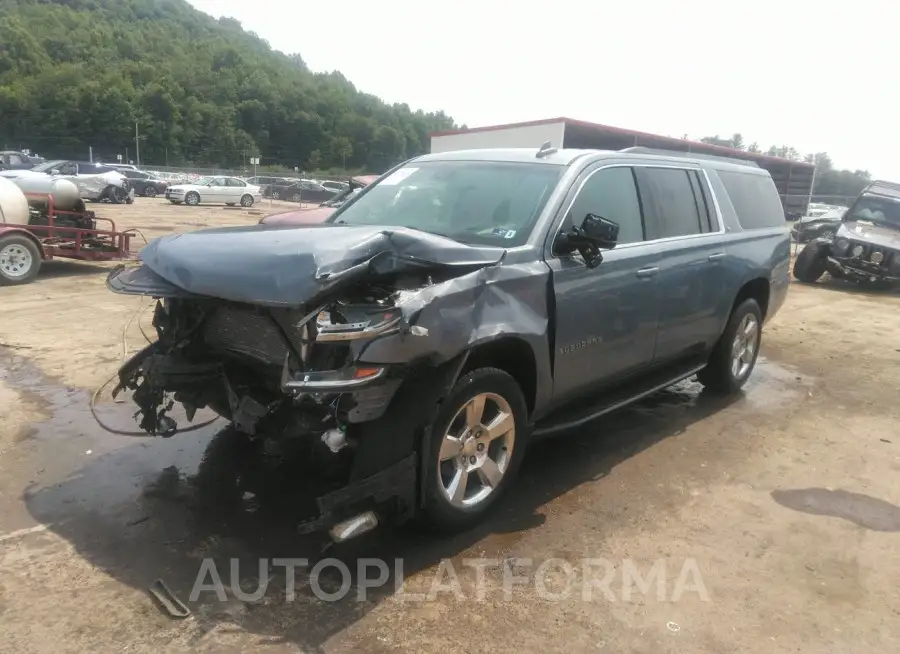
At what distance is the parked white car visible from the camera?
1277 inches

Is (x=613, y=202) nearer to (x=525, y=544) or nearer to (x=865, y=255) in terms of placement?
(x=525, y=544)

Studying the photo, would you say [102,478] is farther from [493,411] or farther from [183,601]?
[493,411]

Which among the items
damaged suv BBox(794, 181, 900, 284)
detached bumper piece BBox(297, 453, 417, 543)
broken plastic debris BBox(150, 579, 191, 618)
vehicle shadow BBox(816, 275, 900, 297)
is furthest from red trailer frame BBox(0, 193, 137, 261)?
vehicle shadow BBox(816, 275, 900, 297)

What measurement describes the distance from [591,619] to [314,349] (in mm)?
1639

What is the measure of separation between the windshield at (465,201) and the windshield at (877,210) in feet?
43.2

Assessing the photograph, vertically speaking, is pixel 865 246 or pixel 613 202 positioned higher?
pixel 613 202

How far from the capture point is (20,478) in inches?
159

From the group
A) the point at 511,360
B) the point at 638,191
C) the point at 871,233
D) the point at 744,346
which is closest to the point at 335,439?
the point at 511,360

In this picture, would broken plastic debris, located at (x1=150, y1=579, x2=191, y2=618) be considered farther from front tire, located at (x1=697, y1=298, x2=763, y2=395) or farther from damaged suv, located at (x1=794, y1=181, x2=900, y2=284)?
damaged suv, located at (x1=794, y1=181, x2=900, y2=284)

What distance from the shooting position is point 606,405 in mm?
4391

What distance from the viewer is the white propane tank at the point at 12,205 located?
1023cm

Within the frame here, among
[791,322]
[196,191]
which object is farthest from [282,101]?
[791,322]

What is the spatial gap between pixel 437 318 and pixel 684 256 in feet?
8.31

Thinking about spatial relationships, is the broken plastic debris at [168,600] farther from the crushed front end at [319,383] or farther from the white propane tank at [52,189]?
the white propane tank at [52,189]
